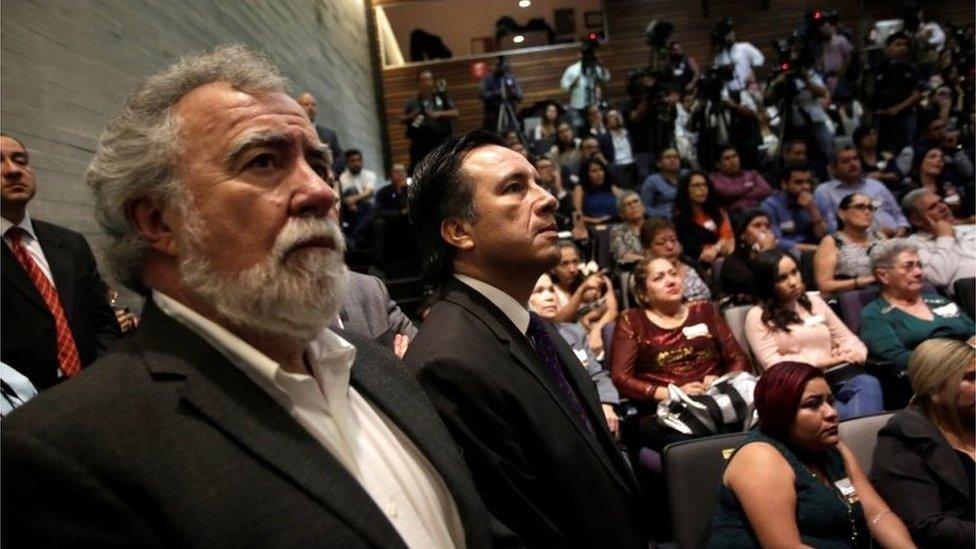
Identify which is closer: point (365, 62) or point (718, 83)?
point (718, 83)

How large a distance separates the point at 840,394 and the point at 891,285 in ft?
2.31

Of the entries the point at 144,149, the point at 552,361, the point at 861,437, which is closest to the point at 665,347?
the point at 861,437

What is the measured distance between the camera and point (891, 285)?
3.39 meters

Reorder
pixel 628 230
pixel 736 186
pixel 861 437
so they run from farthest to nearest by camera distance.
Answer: pixel 736 186
pixel 628 230
pixel 861 437

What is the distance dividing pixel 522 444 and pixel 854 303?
123 inches

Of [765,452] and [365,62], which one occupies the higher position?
[365,62]

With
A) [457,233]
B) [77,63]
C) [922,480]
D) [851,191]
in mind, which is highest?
[77,63]

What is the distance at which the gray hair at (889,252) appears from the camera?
336 cm

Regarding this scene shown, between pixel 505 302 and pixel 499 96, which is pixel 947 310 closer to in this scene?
pixel 505 302

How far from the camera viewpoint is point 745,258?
154 inches

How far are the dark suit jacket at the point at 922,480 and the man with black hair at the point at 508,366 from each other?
1.10m

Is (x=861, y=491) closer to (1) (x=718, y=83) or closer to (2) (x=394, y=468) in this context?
(2) (x=394, y=468)

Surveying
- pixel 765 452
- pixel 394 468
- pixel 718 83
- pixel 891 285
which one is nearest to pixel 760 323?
pixel 891 285

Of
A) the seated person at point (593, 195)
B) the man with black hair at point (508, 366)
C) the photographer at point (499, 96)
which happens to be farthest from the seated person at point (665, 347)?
the photographer at point (499, 96)
